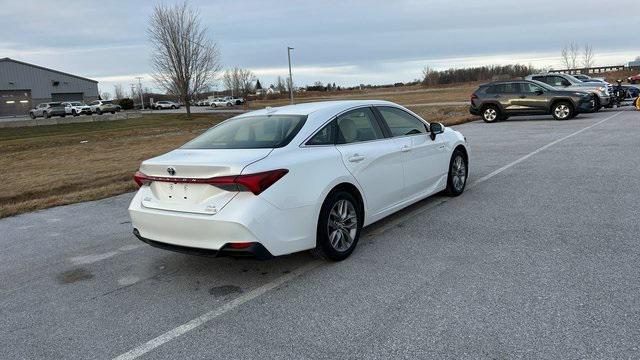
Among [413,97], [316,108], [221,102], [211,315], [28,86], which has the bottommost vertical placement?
[211,315]

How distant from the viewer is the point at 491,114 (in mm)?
20938

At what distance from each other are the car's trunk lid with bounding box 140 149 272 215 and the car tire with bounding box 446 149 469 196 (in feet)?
11.2

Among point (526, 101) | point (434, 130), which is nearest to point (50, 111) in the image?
point (526, 101)

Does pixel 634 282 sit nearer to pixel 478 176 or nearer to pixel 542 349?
pixel 542 349

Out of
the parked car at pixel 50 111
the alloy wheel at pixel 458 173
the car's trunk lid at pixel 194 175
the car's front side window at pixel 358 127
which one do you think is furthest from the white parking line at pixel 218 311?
the parked car at pixel 50 111

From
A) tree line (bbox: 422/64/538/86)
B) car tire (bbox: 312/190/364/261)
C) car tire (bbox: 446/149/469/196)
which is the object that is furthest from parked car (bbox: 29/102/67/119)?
tree line (bbox: 422/64/538/86)

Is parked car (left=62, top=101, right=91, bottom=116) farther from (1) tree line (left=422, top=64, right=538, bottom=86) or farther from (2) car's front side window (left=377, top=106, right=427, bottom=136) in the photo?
(1) tree line (left=422, top=64, right=538, bottom=86)

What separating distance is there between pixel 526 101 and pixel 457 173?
14.7 m

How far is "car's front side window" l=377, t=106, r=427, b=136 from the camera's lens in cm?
599

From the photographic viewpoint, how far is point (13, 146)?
77.4 feet

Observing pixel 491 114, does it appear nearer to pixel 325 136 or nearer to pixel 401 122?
pixel 401 122

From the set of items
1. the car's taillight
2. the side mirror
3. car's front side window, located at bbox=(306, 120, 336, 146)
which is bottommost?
the car's taillight

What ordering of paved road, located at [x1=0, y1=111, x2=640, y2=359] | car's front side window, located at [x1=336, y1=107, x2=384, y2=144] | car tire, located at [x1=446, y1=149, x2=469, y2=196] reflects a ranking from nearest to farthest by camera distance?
paved road, located at [x1=0, y1=111, x2=640, y2=359], car's front side window, located at [x1=336, y1=107, x2=384, y2=144], car tire, located at [x1=446, y1=149, x2=469, y2=196]

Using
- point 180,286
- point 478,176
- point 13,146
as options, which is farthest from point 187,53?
point 180,286
